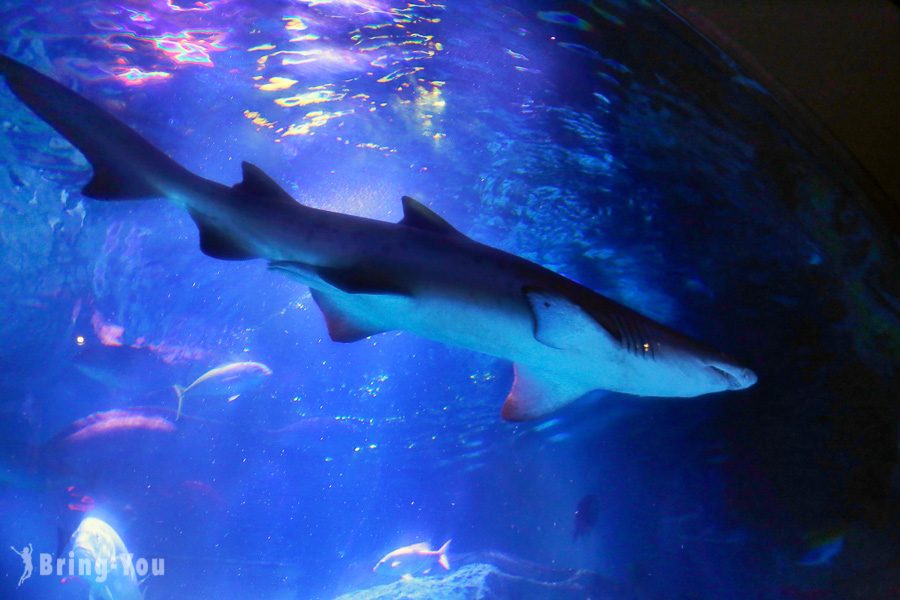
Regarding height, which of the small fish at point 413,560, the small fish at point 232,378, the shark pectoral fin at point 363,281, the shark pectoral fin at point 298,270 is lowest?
the small fish at point 413,560

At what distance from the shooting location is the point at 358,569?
84.3 ft

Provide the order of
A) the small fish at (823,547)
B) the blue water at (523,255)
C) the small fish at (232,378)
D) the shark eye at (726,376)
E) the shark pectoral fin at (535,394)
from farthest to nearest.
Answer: the small fish at (232,378), the small fish at (823,547), the blue water at (523,255), the shark pectoral fin at (535,394), the shark eye at (726,376)

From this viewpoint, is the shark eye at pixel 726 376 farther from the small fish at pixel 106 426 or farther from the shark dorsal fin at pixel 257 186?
the small fish at pixel 106 426

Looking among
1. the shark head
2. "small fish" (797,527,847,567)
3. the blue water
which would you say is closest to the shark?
the shark head

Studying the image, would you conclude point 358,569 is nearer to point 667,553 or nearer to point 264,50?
point 667,553

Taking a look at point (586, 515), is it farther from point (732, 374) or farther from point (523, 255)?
point (732, 374)

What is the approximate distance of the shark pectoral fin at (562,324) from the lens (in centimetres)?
237

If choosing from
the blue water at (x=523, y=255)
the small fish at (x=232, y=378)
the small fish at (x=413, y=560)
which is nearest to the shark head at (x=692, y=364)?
the blue water at (x=523, y=255)

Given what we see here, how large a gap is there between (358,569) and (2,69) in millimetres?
27244

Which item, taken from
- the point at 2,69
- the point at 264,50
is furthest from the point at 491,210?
the point at 2,69

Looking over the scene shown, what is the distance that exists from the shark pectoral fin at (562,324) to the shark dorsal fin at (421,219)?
70 centimetres

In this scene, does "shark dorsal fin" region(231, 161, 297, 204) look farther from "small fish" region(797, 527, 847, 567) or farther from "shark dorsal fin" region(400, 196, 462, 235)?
"small fish" region(797, 527, 847, 567)

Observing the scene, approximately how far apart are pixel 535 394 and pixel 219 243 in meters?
2.05

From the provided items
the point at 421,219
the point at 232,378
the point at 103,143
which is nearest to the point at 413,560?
the point at 232,378
